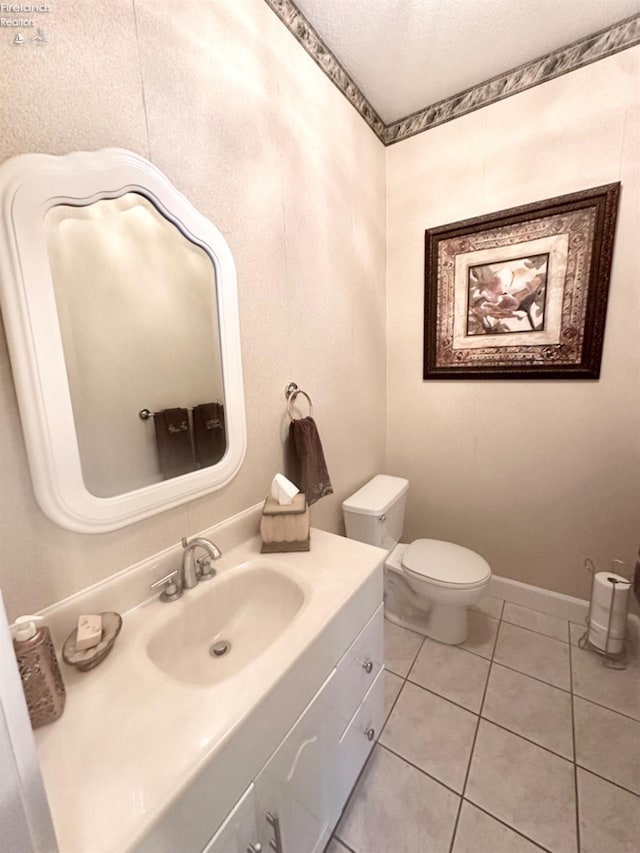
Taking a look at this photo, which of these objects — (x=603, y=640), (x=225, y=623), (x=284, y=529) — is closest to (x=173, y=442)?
(x=284, y=529)

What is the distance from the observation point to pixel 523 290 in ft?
5.33

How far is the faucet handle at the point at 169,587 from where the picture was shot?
2.94ft

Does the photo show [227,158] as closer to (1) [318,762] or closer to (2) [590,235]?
(2) [590,235]

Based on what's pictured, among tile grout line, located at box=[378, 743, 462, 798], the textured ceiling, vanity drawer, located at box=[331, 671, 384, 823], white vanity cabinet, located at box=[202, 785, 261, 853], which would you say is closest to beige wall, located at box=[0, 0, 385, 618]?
the textured ceiling

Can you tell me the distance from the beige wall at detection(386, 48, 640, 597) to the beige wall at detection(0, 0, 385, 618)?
9.9 inches

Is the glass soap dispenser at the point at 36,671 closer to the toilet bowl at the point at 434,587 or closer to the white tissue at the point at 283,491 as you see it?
the white tissue at the point at 283,491

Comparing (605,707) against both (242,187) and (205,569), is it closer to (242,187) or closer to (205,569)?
(205,569)

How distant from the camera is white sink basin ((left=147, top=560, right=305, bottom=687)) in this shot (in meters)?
0.84

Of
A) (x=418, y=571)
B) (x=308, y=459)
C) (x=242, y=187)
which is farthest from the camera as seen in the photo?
(x=418, y=571)

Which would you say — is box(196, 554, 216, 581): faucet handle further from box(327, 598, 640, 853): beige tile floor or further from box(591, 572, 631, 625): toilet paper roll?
box(591, 572, 631, 625): toilet paper roll

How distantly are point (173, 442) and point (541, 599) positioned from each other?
81.2 inches

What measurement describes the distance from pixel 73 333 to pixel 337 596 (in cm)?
91

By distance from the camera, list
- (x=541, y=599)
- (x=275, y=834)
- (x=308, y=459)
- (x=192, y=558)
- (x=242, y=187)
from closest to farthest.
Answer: (x=275, y=834), (x=192, y=558), (x=242, y=187), (x=308, y=459), (x=541, y=599)

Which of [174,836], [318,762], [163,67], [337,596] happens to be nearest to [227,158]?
[163,67]
